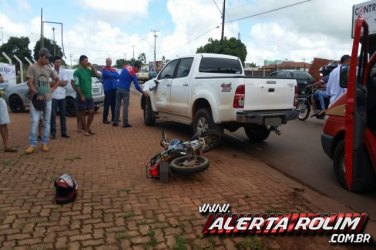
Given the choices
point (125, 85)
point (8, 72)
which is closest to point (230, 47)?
point (8, 72)

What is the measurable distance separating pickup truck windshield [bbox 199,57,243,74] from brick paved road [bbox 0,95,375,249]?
6.96 feet

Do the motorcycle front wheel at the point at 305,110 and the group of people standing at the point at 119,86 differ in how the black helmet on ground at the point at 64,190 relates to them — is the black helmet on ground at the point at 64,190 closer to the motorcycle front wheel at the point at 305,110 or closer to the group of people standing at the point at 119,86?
the group of people standing at the point at 119,86

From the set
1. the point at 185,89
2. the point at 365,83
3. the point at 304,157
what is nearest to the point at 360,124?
the point at 365,83

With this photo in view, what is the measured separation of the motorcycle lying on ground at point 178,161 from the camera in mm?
5043

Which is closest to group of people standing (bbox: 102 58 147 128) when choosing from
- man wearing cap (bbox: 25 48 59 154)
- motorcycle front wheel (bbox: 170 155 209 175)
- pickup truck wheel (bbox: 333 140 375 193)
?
man wearing cap (bbox: 25 48 59 154)

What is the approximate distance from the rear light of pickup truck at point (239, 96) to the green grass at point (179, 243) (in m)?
3.55

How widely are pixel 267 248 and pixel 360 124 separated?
1.88m

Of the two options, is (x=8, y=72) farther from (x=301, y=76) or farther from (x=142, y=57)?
(x=142, y=57)

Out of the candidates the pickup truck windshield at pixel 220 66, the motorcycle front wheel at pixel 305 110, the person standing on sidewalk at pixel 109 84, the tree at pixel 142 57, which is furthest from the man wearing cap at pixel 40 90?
the tree at pixel 142 57

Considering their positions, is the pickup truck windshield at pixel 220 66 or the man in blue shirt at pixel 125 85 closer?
the pickup truck windshield at pixel 220 66

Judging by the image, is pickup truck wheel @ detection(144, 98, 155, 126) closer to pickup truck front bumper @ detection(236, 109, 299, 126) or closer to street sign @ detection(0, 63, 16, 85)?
pickup truck front bumper @ detection(236, 109, 299, 126)

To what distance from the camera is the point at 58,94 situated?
322 inches

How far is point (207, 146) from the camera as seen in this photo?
6234 millimetres

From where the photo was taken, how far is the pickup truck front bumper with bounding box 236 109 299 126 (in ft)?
21.7
